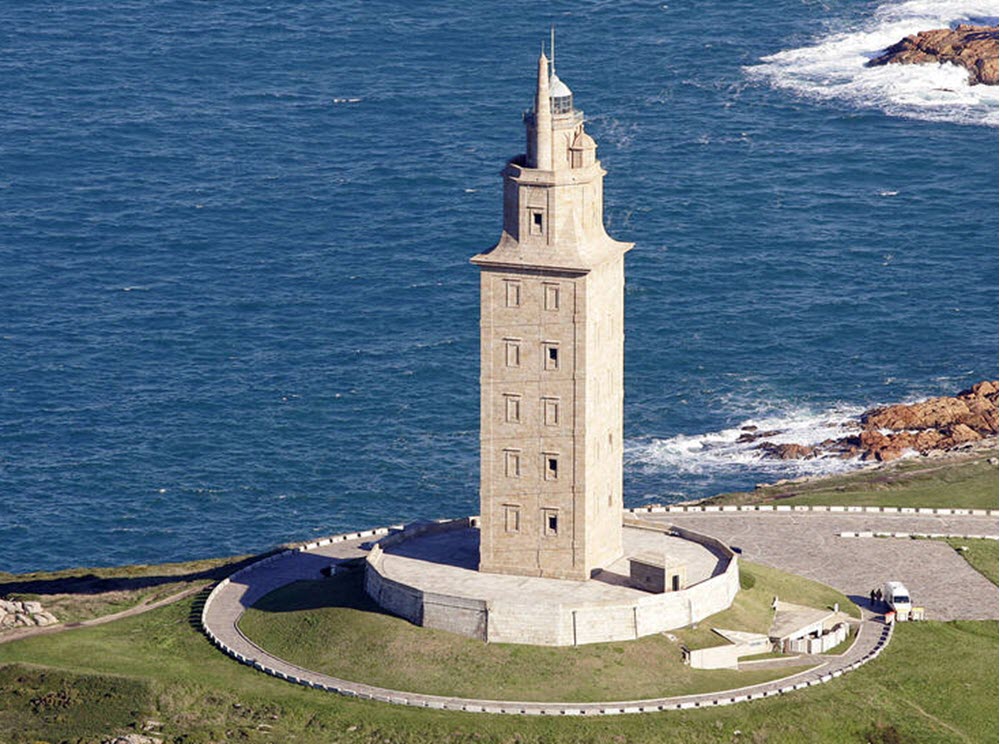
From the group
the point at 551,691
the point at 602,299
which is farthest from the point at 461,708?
the point at 602,299

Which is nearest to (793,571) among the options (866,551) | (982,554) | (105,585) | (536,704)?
(866,551)

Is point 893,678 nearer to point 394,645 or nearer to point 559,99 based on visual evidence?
point 394,645

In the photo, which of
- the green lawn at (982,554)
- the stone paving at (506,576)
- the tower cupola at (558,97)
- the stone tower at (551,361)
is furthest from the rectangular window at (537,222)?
the green lawn at (982,554)

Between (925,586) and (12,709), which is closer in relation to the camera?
(12,709)

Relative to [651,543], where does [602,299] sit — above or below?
above

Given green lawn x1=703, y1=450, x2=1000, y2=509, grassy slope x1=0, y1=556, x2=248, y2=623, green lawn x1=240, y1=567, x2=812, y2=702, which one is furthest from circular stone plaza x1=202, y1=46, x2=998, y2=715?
green lawn x1=703, y1=450, x2=1000, y2=509

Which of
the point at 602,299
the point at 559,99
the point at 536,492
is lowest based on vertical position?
the point at 536,492
